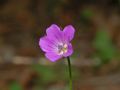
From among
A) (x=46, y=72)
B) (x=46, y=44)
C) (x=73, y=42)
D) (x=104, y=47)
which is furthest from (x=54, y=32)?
(x=73, y=42)

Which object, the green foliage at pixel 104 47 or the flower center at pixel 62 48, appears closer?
the flower center at pixel 62 48

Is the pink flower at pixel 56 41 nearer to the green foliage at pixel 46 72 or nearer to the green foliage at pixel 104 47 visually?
the green foliage at pixel 46 72

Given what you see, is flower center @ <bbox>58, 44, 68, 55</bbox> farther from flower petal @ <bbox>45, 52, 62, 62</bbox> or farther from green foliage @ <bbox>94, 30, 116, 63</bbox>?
green foliage @ <bbox>94, 30, 116, 63</bbox>

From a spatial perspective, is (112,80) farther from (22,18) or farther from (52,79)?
(22,18)

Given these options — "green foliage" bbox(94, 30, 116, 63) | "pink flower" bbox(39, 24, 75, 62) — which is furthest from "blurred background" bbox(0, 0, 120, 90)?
"pink flower" bbox(39, 24, 75, 62)

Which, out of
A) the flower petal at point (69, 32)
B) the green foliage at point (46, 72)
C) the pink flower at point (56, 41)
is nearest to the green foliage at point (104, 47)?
the green foliage at point (46, 72)
